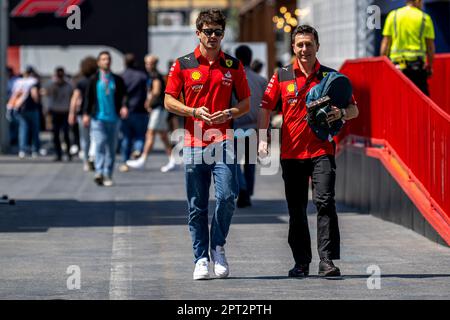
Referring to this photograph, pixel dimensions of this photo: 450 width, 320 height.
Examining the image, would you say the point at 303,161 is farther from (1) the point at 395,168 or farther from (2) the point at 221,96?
(1) the point at 395,168

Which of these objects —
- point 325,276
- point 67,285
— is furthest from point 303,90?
point 67,285

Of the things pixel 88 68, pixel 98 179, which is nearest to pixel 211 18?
pixel 98 179

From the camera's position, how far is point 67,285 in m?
10.0

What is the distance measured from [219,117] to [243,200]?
6480 millimetres

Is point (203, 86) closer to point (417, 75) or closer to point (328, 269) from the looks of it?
point (328, 269)

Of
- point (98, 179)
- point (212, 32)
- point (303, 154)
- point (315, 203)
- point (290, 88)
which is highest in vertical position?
point (212, 32)

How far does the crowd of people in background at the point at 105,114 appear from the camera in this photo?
20.0 meters

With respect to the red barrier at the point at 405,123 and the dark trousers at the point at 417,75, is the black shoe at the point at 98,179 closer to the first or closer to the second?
the red barrier at the point at 405,123

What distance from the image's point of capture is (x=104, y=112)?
1997cm

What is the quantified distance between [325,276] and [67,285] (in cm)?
186

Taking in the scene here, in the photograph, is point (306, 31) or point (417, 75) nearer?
point (306, 31)

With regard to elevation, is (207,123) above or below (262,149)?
above

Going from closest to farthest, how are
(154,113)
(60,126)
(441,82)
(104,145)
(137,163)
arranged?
1. (441,82)
2. (104,145)
3. (137,163)
4. (154,113)
5. (60,126)
